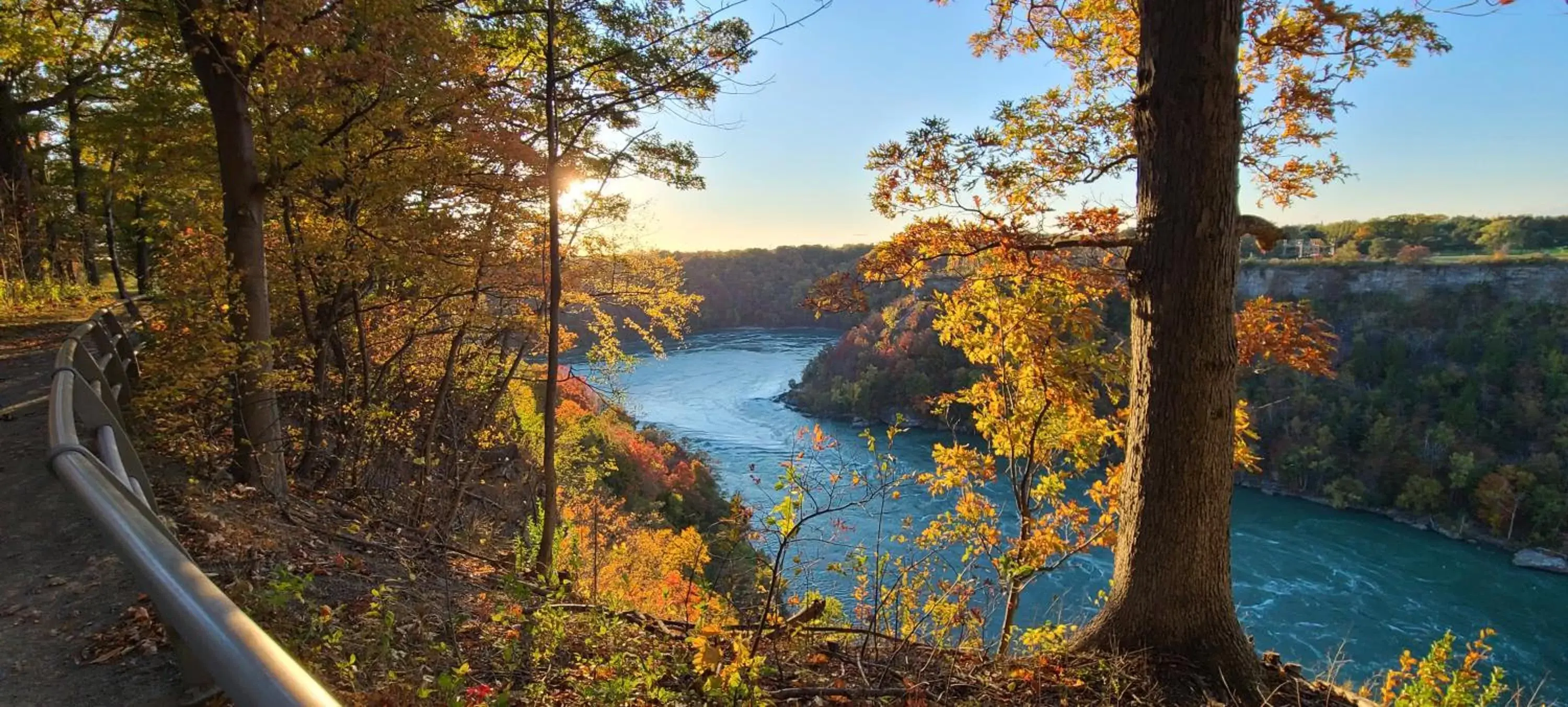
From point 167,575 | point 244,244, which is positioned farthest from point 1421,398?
point 167,575

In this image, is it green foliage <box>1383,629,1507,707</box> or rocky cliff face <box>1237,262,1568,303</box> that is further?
rocky cliff face <box>1237,262,1568,303</box>

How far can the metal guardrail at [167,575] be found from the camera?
0.93m

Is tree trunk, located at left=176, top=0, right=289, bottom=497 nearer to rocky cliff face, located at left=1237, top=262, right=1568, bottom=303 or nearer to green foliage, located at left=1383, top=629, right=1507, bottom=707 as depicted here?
green foliage, located at left=1383, top=629, right=1507, bottom=707

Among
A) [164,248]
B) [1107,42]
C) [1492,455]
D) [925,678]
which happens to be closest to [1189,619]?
[925,678]

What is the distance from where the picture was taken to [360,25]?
18.5ft

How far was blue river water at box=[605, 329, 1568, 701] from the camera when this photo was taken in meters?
19.9

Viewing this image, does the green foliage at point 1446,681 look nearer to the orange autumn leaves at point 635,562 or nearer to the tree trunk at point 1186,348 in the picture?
the tree trunk at point 1186,348

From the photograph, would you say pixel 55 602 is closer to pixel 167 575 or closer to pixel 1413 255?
pixel 167 575

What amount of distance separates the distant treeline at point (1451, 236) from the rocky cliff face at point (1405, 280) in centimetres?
183

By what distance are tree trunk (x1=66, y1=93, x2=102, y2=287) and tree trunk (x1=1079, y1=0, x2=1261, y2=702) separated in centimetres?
1530

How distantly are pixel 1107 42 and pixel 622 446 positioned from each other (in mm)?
24971

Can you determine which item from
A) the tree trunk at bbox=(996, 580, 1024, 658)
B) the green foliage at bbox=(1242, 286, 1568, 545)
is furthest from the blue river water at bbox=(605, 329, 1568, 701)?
the tree trunk at bbox=(996, 580, 1024, 658)

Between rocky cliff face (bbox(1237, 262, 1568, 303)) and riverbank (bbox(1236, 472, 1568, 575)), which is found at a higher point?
rocky cliff face (bbox(1237, 262, 1568, 303))

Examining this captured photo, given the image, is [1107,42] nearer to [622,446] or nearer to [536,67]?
[536,67]
